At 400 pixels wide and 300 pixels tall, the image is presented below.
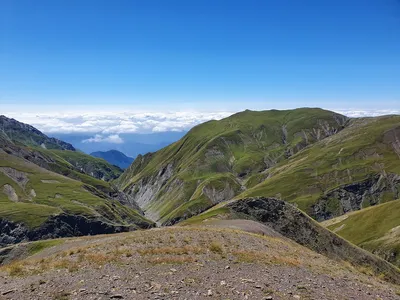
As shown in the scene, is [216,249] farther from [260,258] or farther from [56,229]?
[56,229]

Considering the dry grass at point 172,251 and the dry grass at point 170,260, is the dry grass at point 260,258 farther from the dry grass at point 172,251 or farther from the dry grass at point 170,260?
the dry grass at point 170,260

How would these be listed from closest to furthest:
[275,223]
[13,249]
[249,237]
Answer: [249,237] < [275,223] < [13,249]

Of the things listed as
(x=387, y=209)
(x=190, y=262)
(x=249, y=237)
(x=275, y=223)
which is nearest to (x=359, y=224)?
(x=387, y=209)

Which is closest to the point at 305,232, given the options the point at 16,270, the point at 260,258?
the point at 260,258

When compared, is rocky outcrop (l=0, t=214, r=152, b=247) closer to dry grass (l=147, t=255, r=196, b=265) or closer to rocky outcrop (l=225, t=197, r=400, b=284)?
rocky outcrop (l=225, t=197, r=400, b=284)

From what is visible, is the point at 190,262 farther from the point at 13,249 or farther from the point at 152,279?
the point at 13,249

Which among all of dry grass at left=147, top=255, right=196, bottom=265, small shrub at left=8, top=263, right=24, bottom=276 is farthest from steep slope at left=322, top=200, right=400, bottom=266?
small shrub at left=8, top=263, right=24, bottom=276

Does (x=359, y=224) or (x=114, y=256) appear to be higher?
(x=114, y=256)
